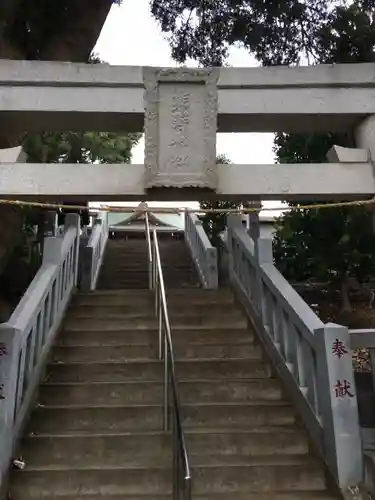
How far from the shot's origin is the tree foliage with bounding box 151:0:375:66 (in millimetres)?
7064

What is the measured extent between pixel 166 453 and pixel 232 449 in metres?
0.58

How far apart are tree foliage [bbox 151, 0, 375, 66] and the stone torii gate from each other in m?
2.64

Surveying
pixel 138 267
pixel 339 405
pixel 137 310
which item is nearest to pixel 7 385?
pixel 339 405

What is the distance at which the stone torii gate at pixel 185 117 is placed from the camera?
14.2ft

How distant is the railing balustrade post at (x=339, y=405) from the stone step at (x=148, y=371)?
1.41 meters

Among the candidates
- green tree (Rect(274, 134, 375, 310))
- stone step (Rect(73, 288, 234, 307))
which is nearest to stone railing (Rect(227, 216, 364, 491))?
stone step (Rect(73, 288, 234, 307))

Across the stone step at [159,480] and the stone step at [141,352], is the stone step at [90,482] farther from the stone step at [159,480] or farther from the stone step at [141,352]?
the stone step at [141,352]

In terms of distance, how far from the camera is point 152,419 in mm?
5102

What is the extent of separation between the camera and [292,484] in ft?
14.5

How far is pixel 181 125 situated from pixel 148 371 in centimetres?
272

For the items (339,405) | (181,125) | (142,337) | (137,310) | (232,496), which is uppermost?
(181,125)

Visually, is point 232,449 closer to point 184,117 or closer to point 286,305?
point 286,305

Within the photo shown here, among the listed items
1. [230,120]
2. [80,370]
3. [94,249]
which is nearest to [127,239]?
[94,249]

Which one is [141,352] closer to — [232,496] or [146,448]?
[146,448]
